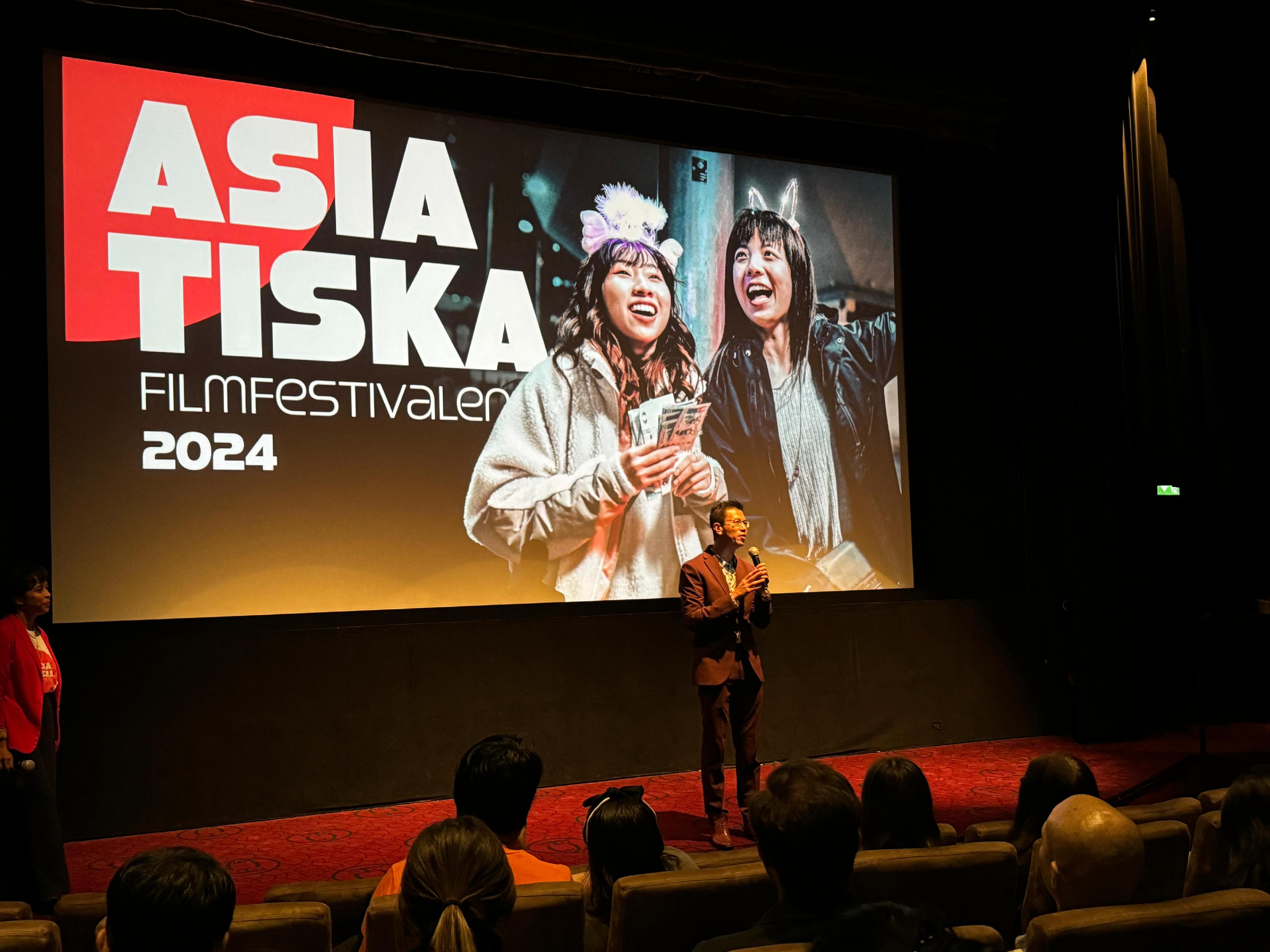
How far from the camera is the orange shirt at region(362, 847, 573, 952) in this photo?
173 cm

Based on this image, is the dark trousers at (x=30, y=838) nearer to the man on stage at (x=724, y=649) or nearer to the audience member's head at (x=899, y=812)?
the man on stage at (x=724, y=649)

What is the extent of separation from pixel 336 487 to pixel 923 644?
11.4 feet

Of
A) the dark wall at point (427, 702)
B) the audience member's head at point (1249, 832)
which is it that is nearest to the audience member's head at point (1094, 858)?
the audience member's head at point (1249, 832)

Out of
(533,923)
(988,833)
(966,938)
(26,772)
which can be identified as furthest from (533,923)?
(26,772)

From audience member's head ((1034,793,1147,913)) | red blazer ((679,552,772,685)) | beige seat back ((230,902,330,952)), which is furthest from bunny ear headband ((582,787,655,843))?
red blazer ((679,552,772,685))

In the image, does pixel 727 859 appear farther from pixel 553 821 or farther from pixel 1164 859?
pixel 553 821

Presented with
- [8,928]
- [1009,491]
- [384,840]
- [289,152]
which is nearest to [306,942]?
[8,928]

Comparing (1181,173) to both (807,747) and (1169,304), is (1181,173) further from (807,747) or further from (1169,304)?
(807,747)

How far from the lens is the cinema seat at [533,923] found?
1.59m

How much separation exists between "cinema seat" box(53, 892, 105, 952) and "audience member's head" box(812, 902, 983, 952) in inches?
48.1

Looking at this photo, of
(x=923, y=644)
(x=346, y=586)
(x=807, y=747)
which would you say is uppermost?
(x=346, y=586)

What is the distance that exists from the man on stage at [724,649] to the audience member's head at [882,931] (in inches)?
116

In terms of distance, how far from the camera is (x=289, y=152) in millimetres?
4902

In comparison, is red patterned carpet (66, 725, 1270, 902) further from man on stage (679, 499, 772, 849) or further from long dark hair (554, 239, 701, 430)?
long dark hair (554, 239, 701, 430)
